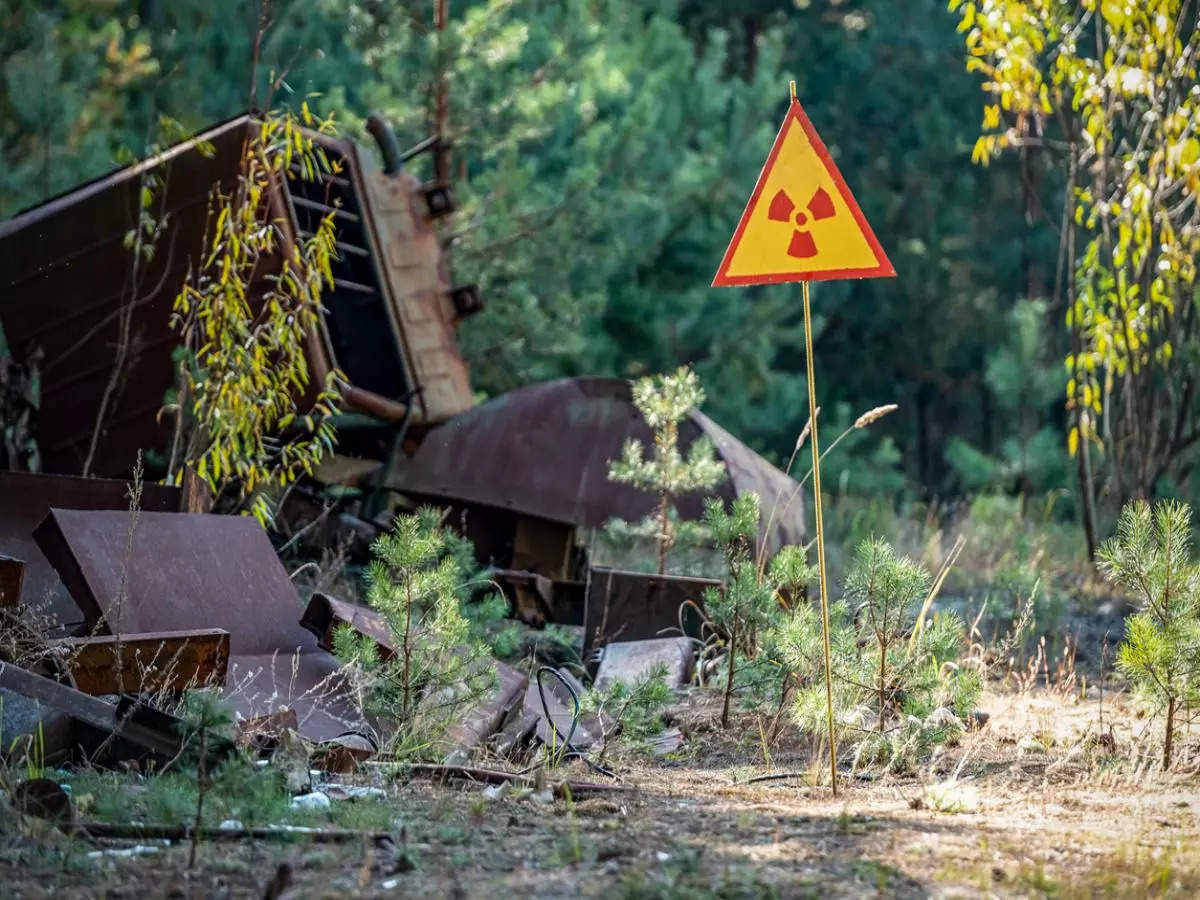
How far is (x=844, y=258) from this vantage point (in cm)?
498

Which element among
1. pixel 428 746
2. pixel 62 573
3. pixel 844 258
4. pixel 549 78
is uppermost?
pixel 549 78

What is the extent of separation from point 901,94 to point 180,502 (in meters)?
22.3

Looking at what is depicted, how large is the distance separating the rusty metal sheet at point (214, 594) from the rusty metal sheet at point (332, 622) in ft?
0.43

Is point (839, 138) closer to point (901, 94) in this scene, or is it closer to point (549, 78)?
point (901, 94)

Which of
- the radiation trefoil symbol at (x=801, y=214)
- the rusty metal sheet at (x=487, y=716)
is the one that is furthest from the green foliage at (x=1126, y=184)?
the rusty metal sheet at (x=487, y=716)

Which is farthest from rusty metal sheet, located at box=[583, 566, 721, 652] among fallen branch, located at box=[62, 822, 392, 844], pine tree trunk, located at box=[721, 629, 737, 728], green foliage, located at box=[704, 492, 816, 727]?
fallen branch, located at box=[62, 822, 392, 844]

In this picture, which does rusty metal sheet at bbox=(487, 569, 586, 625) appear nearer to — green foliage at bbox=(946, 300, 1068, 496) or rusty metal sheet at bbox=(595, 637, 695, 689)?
rusty metal sheet at bbox=(595, 637, 695, 689)

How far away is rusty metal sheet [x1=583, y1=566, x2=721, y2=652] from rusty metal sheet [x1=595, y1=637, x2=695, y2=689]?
0.23m

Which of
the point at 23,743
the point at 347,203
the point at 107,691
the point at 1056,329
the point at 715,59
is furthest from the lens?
the point at 1056,329

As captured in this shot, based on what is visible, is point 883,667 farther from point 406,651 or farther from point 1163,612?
point 406,651

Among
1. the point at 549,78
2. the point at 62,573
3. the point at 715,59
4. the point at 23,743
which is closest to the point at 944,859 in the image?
the point at 23,743

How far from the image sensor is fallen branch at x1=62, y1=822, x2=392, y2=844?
3.82 metres

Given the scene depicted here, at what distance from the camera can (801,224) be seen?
5012mm

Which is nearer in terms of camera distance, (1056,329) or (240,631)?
(240,631)
